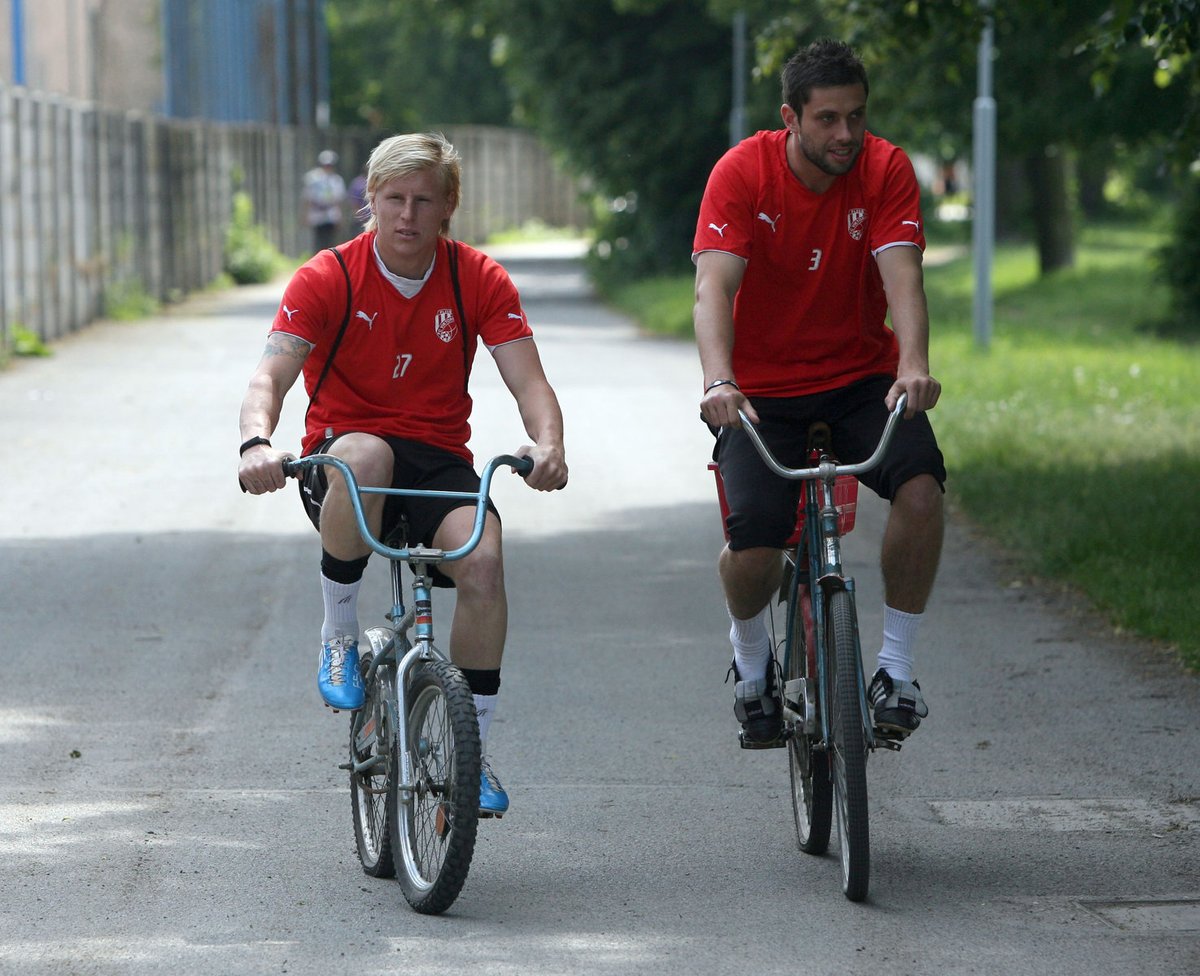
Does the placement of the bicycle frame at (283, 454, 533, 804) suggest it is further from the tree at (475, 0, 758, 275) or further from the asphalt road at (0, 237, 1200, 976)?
the tree at (475, 0, 758, 275)

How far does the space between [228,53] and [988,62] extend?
23.1 meters

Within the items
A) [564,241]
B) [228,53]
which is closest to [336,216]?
[228,53]

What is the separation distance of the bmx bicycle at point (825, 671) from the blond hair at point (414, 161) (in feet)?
3.05

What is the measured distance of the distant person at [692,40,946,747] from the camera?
509 cm

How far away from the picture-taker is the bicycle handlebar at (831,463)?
4.82 m

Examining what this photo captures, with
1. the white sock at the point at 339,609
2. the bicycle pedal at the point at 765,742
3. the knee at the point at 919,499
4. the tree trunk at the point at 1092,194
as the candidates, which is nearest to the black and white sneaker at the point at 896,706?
the bicycle pedal at the point at 765,742

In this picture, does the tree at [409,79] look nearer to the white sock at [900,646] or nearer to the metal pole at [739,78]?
the metal pole at [739,78]

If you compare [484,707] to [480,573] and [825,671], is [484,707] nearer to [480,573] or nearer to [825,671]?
[480,573]

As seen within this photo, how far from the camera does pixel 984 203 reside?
19891mm

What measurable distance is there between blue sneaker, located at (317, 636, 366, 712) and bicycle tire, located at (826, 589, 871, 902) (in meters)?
1.17

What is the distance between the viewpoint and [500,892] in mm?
4953

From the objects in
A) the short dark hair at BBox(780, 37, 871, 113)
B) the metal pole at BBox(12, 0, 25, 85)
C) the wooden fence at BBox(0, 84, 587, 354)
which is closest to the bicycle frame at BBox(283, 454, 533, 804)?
the short dark hair at BBox(780, 37, 871, 113)

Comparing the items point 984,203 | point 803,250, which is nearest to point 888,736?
point 803,250

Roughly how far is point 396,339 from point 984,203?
1568cm
